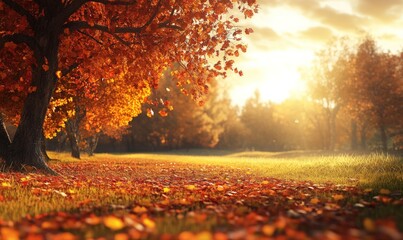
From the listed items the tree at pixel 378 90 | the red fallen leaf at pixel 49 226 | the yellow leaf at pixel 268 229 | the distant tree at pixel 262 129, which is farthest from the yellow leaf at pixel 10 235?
the distant tree at pixel 262 129

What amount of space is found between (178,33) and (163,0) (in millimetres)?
1408

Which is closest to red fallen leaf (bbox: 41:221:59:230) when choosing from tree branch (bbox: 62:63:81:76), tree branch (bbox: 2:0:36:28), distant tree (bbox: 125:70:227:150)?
tree branch (bbox: 2:0:36:28)

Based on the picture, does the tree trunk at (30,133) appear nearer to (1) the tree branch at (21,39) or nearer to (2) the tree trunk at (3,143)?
(2) the tree trunk at (3,143)

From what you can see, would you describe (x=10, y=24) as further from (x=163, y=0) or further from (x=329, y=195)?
(x=329, y=195)

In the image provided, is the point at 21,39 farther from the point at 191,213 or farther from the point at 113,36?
the point at 191,213

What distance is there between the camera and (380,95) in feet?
137

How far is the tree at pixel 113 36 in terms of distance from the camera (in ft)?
41.4

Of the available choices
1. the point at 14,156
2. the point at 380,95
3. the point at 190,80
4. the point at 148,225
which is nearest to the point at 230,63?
the point at 190,80

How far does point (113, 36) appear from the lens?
13.2m

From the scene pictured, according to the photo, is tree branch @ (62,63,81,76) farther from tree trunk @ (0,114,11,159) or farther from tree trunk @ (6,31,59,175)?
tree trunk @ (0,114,11,159)

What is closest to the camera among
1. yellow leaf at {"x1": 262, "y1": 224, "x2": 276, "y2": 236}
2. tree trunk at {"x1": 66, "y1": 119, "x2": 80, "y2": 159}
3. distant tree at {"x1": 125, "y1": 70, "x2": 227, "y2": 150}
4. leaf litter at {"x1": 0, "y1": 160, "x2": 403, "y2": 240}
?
yellow leaf at {"x1": 262, "y1": 224, "x2": 276, "y2": 236}

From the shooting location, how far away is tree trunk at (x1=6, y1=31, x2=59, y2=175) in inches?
506

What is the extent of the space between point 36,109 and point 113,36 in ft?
10.7

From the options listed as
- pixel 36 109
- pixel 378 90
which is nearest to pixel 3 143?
pixel 36 109
